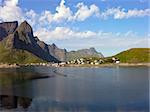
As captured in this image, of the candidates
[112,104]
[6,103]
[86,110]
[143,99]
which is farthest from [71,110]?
[143,99]

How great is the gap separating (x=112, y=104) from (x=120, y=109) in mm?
2919

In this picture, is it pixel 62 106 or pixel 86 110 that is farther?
pixel 62 106

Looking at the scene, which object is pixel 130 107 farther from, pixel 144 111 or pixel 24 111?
pixel 24 111

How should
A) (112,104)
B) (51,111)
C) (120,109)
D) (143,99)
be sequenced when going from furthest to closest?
(143,99) < (112,104) < (120,109) < (51,111)

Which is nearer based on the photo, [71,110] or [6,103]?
[71,110]

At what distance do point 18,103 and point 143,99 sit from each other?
15.9 meters

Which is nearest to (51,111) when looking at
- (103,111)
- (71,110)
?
(71,110)

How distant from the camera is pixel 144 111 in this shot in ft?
101

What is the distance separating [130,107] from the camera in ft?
110

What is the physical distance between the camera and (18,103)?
36.3 meters

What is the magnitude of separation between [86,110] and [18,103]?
30.4ft

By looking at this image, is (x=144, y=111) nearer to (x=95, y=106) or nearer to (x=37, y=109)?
(x=95, y=106)

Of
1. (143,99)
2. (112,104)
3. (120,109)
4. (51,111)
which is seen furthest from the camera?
(143,99)

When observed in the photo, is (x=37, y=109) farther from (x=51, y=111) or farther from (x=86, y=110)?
(x=86, y=110)
